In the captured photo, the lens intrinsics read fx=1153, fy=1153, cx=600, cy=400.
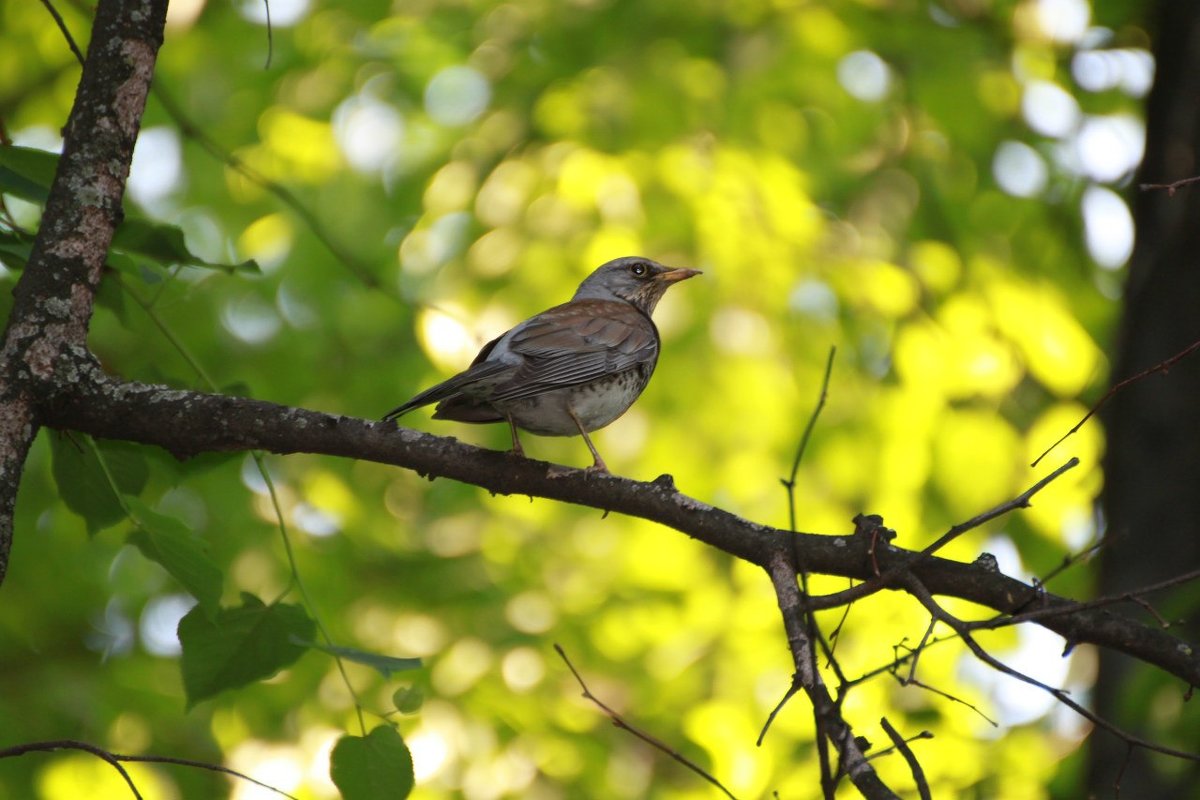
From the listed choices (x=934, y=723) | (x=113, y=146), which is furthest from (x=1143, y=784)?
(x=113, y=146)

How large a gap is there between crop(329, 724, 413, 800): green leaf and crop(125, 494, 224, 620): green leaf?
0.47m

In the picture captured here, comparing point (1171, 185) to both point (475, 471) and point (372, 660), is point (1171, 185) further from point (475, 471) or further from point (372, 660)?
point (372, 660)

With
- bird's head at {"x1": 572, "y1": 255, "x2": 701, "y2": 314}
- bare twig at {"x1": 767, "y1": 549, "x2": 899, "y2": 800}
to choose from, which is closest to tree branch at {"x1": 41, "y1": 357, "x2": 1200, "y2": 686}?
bare twig at {"x1": 767, "y1": 549, "x2": 899, "y2": 800}

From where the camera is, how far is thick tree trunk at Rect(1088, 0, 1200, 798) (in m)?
5.34

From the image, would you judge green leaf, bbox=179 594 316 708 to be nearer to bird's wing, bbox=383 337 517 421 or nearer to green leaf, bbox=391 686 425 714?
green leaf, bbox=391 686 425 714

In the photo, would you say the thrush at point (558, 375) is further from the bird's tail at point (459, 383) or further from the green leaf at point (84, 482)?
the green leaf at point (84, 482)

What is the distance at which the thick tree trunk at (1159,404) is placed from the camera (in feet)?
17.5

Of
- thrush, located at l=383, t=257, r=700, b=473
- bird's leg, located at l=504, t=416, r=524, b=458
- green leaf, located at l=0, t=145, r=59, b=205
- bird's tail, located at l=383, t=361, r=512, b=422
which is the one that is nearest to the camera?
green leaf, located at l=0, t=145, r=59, b=205

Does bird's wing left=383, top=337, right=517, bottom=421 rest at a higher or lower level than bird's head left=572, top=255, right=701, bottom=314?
lower

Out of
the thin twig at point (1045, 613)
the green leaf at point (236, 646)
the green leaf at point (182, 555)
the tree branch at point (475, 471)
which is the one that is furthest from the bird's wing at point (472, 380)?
the thin twig at point (1045, 613)

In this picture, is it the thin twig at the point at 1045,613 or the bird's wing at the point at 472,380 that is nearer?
the thin twig at the point at 1045,613

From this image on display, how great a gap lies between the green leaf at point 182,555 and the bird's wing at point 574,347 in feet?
5.34

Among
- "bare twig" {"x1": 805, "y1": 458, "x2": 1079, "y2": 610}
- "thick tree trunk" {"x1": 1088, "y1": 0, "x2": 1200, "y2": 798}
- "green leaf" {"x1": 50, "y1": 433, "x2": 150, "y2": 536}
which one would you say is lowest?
"bare twig" {"x1": 805, "y1": 458, "x2": 1079, "y2": 610}

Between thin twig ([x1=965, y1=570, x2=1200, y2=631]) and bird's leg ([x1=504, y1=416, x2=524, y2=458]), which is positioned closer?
thin twig ([x1=965, y1=570, x2=1200, y2=631])
